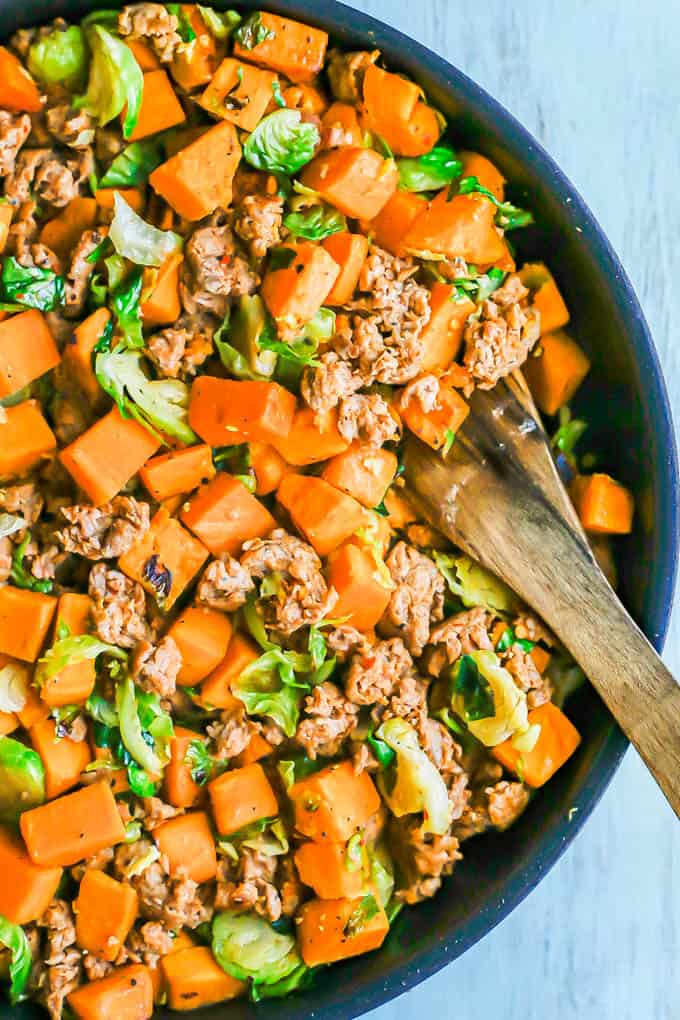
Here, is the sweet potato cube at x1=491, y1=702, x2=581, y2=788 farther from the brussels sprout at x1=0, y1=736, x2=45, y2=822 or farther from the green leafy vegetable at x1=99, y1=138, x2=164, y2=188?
the green leafy vegetable at x1=99, y1=138, x2=164, y2=188

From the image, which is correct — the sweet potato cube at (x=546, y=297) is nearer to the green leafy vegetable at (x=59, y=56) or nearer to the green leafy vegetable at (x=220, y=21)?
the green leafy vegetable at (x=220, y=21)

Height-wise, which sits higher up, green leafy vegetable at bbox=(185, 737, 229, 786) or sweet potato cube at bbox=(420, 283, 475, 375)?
sweet potato cube at bbox=(420, 283, 475, 375)

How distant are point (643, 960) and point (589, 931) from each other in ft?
0.77

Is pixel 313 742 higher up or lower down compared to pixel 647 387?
lower down

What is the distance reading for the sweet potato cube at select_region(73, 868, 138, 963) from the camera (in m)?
3.15

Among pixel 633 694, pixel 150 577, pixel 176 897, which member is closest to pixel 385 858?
pixel 176 897

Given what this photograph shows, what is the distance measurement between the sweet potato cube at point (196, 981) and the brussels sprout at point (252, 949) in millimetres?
35

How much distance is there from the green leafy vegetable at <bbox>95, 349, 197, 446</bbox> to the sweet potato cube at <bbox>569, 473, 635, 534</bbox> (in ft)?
3.63

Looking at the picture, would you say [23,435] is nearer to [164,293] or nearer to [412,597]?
[164,293]

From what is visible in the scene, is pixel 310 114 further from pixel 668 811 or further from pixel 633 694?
pixel 668 811

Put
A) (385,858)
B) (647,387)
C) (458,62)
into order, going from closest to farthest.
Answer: (647,387)
(385,858)
(458,62)

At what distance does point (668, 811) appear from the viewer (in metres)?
3.99

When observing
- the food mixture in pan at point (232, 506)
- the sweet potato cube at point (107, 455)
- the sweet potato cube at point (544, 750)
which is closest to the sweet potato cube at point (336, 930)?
the food mixture in pan at point (232, 506)

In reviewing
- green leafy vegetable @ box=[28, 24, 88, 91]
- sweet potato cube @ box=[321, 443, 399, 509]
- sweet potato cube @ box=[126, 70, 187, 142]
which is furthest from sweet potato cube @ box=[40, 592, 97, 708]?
green leafy vegetable @ box=[28, 24, 88, 91]
